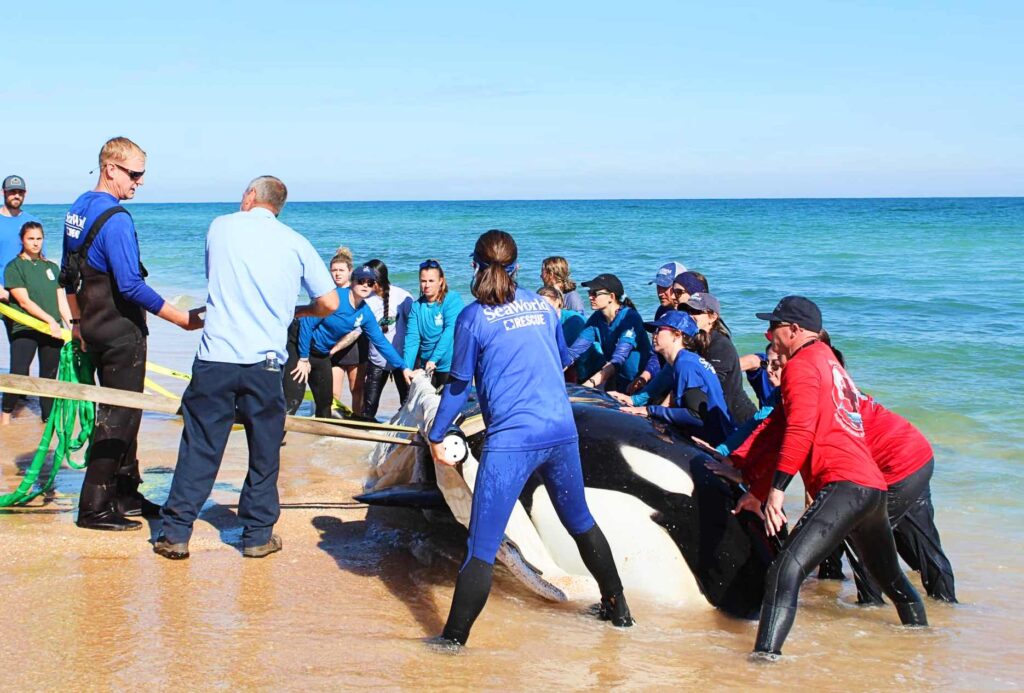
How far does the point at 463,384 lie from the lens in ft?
15.9

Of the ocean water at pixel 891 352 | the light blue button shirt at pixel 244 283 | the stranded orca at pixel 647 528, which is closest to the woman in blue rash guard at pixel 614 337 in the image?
the ocean water at pixel 891 352

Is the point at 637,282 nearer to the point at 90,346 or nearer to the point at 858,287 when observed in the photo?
the point at 858,287

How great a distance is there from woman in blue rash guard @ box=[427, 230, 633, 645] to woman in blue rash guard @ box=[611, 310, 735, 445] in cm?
129

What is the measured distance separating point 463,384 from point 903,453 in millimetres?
2403

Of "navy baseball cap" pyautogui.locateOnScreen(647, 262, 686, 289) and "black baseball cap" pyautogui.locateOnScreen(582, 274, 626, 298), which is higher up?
"navy baseball cap" pyautogui.locateOnScreen(647, 262, 686, 289)

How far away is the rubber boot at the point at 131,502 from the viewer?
22.0 feet

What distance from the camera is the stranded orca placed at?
218 inches

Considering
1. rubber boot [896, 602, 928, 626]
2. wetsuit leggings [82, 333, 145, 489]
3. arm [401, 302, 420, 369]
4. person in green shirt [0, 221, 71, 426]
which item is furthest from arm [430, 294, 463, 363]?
rubber boot [896, 602, 928, 626]

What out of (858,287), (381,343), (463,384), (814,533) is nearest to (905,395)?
(381,343)

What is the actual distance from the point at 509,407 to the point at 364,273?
214 inches

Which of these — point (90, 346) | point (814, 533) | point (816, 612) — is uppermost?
point (90, 346)

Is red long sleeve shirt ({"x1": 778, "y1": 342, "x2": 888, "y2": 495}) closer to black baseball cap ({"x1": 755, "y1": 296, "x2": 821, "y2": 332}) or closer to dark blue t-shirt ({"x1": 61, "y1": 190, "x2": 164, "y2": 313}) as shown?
black baseball cap ({"x1": 755, "y1": 296, "x2": 821, "y2": 332})

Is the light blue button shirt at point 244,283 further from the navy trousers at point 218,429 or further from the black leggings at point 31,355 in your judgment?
the black leggings at point 31,355

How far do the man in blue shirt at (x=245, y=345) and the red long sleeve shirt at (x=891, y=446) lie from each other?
2910 mm
